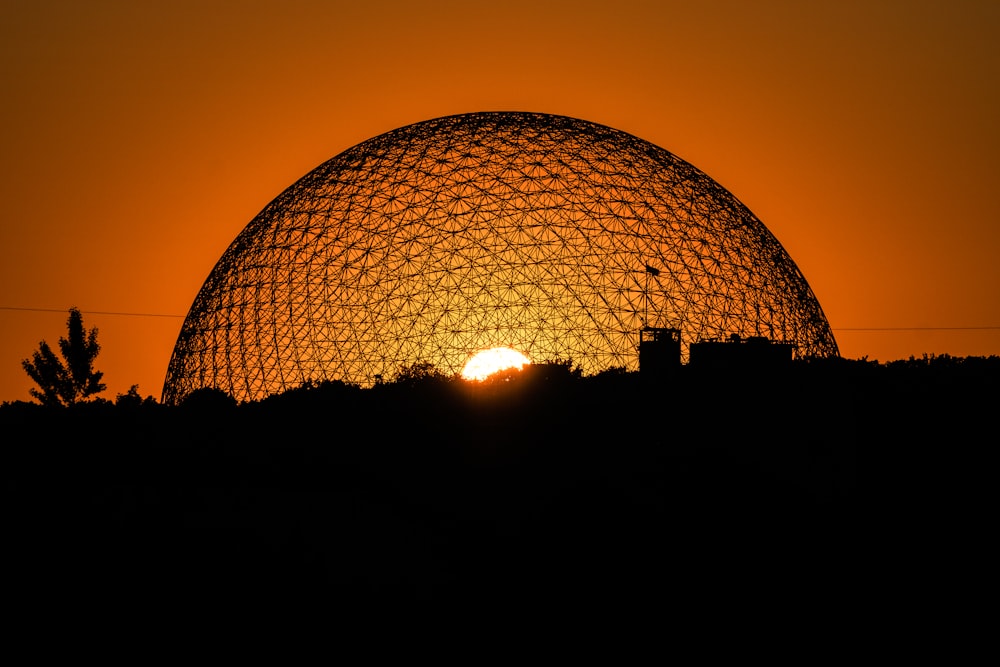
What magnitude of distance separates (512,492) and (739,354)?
11.5 m

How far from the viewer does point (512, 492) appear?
92.6ft

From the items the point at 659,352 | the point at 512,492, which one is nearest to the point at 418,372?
the point at 659,352

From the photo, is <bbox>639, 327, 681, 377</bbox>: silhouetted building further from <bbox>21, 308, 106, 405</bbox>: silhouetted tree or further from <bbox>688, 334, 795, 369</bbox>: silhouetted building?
<bbox>21, 308, 106, 405</bbox>: silhouetted tree

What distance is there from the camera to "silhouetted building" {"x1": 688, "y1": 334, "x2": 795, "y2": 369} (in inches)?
1452

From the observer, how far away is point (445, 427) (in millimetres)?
33531

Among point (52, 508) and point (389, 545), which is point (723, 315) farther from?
point (52, 508)

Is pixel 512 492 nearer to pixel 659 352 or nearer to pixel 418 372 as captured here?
pixel 659 352

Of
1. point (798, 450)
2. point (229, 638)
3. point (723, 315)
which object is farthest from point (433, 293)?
point (229, 638)

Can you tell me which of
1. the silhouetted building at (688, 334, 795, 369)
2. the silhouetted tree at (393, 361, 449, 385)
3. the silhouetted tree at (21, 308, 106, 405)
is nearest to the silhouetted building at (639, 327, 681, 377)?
the silhouetted building at (688, 334, 795, 369)

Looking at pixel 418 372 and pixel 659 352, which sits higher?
pixel 659 352

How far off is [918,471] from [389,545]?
11.5 meters

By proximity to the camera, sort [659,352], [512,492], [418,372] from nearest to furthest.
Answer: [512,492] < [659,352] < [418,372]

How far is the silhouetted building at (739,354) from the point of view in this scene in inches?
1452

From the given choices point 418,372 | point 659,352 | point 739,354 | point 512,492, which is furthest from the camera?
point 418,372
